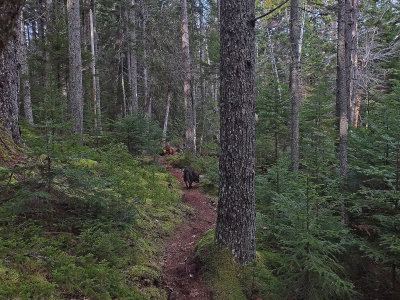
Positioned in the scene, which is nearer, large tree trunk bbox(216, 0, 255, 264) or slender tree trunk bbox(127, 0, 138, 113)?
large tree trunk bbox(216, 0, 255, 264)

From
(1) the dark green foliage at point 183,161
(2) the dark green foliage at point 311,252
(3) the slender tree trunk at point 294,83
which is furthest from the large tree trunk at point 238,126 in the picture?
(1) the dark green foliage at point 183,161

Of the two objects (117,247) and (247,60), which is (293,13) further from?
(117,247)

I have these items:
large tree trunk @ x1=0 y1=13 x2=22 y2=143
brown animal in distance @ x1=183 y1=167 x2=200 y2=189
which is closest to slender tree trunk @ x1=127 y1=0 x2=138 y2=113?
brown animal in distance @ x1=183 y1=167 x2=200 y2=189

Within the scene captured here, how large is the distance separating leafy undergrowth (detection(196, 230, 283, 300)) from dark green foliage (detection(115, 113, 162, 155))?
25.0 ft

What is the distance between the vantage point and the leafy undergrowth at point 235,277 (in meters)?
4.10

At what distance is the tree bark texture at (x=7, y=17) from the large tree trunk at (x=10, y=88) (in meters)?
3.64

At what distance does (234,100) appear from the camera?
4422 mm

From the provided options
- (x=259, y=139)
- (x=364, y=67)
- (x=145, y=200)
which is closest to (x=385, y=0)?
(x=364, y=67)

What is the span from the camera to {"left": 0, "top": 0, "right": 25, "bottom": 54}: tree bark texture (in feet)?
5.94

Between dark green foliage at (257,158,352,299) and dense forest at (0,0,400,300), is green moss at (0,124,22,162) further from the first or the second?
dark green foliage at (257,158,352,299)

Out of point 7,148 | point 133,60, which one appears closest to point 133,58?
point 133,60

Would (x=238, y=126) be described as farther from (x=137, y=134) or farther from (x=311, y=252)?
(x=137, y=134)

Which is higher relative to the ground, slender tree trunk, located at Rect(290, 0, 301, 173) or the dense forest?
slender tree trunk, located at Rect(290, 0, 301, 173)

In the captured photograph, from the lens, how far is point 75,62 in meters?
10.8
